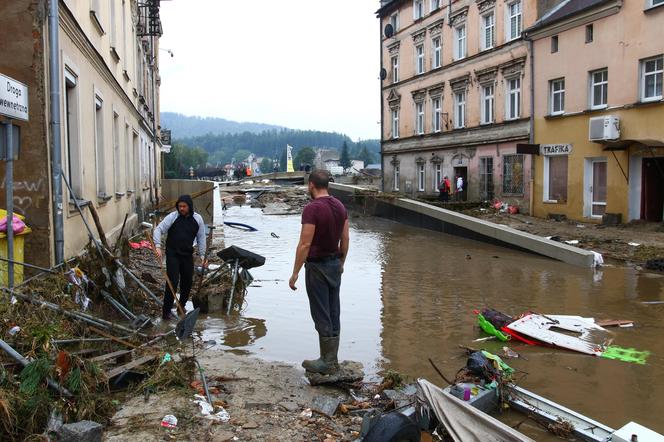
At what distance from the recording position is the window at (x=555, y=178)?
23.1 metres

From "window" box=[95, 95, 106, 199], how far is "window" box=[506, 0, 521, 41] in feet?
62.5

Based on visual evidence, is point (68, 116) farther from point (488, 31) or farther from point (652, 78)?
point (488, 31)

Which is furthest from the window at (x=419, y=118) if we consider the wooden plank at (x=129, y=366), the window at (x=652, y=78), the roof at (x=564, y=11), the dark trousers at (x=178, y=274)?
the wooden plank at (x=129, y=366)

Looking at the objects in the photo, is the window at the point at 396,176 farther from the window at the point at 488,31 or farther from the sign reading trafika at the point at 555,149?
the sign reading trafika at the point at 555,149

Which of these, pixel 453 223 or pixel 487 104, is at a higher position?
pixel 487 104

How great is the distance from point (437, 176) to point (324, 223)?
2857 cm

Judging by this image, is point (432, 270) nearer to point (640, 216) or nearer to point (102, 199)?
point (102, 199)

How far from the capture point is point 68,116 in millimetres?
9867

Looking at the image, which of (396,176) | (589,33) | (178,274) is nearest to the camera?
(178,274)

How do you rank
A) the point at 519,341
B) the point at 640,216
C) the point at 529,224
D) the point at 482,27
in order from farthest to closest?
the point at 482,27 < the point at 529,224 < the point at 640,216 < the point at 519,341

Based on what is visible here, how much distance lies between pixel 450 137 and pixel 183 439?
95.0 feet

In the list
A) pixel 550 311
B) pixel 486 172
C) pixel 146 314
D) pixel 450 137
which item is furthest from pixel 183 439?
pixel 450 137

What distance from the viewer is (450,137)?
31.5 metres

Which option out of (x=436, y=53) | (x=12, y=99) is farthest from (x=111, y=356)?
(x=436, y=53)
